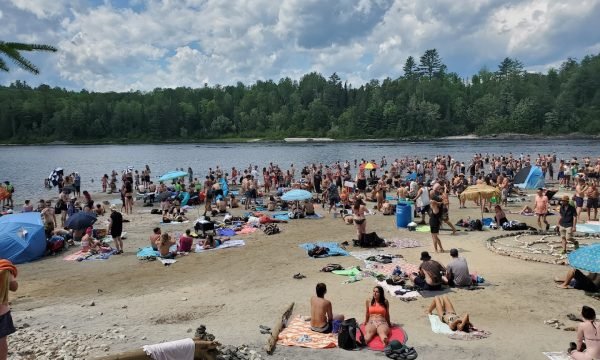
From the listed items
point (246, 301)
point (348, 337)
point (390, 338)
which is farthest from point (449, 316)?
point (246, 301)

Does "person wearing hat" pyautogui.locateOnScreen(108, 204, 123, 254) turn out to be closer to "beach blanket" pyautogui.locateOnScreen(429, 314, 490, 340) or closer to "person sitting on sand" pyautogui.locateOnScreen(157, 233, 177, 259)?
"person sitting on sand" pyautogui.locateOnScreen(157, 233, 177, 259)

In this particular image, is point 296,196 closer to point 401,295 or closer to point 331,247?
point 331,247

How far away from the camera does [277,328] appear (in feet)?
26.1

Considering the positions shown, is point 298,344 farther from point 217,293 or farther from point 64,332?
point 64,332

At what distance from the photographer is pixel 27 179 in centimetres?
4441

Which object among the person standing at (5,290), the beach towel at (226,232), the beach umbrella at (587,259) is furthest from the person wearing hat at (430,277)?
the beach towel at (226,232)

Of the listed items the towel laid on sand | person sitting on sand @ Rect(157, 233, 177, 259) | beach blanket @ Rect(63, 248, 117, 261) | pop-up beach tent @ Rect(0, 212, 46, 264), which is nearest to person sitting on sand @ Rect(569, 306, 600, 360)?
the towel laid on sand

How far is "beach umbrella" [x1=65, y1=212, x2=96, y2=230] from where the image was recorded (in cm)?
1614

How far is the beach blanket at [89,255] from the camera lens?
558 inches

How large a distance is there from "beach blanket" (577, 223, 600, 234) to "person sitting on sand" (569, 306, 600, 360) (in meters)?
9.08

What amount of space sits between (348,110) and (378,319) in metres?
113

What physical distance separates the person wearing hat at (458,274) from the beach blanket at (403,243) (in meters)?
3.75

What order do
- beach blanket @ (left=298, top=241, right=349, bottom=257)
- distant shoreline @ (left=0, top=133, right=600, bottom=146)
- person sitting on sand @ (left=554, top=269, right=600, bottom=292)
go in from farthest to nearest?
distant shoreline @ (left=0, top=133, right=600, bottom=146) < beach blanket @ (left=298, top=241, right=349, bottom=257) < person sitting on sand @ (left=554, top=269, right=600, bottom=292)

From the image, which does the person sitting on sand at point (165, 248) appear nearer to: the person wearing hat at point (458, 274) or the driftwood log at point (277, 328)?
the driftwood log at point (277, 328)
